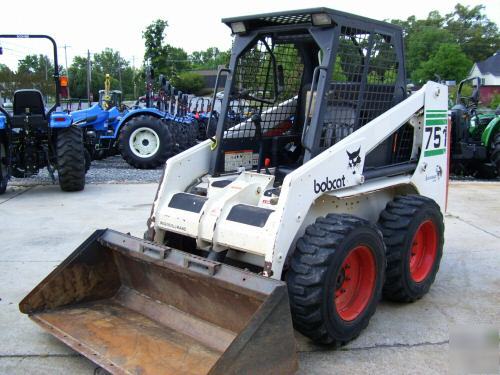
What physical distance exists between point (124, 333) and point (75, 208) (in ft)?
15.5

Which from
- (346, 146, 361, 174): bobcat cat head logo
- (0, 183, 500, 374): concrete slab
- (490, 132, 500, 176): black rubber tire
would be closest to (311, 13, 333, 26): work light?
(346, 146, 361, 174): bobcat cat head logo

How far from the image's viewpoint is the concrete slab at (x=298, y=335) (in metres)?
3.50

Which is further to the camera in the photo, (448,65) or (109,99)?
(448,65)

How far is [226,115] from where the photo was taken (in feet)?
15.3

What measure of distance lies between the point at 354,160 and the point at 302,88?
1.27 m

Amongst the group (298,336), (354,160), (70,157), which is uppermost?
(354,160)

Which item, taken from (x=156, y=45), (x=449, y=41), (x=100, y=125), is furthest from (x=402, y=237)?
(x=449, y=41)

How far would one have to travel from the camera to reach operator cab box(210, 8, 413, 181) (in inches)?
156

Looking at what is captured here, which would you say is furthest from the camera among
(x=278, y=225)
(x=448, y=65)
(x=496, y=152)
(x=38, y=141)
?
(x=448, y=65)

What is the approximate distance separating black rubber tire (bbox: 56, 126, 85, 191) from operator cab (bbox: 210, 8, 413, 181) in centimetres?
468

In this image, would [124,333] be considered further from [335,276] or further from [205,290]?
[335,276]

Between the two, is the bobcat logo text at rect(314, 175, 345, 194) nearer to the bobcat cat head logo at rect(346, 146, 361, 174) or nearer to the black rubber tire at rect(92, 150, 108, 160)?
the bobcat cat head logo at rect(346, 146, 361, 174)

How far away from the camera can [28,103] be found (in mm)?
8852

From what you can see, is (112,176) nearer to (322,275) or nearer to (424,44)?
(322,275)
